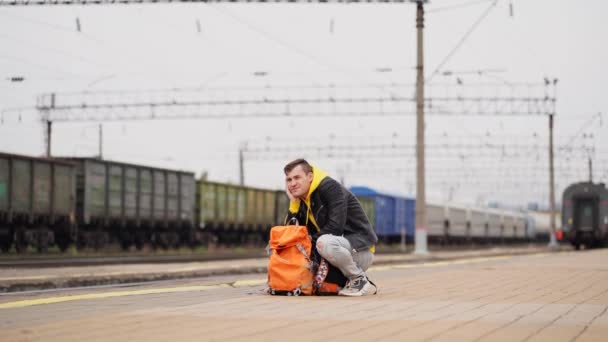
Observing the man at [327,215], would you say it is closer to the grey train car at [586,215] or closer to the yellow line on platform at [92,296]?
the yellow line on platform at [92,296]

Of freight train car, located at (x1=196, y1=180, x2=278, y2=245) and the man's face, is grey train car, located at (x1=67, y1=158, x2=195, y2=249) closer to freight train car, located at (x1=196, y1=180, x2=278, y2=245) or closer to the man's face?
freight train car, located at (x1=196, y1=180, x2=278, y2=245)

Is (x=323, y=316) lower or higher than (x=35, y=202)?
lower

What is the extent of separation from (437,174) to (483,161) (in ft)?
41.1

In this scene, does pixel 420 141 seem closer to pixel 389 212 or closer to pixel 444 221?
pixel 389 212

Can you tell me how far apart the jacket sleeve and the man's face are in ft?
0.49

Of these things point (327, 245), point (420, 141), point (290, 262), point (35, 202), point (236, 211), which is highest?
point (420, 141)

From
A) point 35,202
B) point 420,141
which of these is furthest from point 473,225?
point 35,202

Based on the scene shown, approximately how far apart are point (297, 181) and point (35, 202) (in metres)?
19.9

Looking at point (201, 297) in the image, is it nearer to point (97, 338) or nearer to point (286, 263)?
point (286, 263)

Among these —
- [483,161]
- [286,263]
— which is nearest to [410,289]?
[286,263]

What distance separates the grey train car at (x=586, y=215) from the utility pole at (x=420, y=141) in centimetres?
1857

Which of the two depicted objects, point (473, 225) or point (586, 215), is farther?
point (473, 225)

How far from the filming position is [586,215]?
42.2 meters

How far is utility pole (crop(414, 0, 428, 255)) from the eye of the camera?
984 inches
